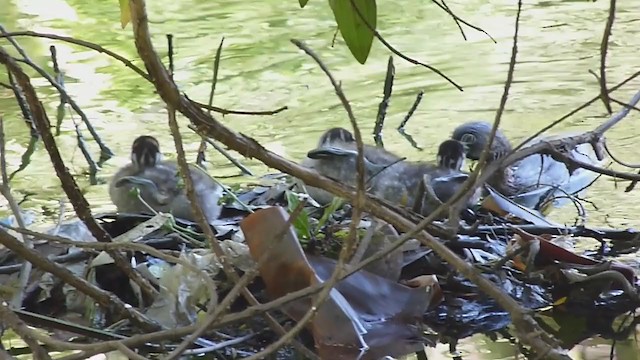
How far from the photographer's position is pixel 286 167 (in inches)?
41.7

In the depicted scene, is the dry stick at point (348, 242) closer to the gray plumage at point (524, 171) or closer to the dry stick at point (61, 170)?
the dry stick at point (61, 170)

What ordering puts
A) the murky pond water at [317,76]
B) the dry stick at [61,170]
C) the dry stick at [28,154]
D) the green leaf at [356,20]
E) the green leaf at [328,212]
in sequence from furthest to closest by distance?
the murky pond water at [317,76] < the dry stick at [28,154] < the green leaf at [328,212] < the dry stick at [61,170] < the green leaf at [356,20]

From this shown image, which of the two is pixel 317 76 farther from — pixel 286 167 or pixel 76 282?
pixel 286 167

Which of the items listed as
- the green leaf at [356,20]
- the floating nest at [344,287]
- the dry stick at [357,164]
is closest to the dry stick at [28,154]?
the floating nest at [344,287]

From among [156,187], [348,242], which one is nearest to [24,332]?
[348,242]

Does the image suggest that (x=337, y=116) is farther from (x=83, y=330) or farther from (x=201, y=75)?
(x=83, y=330)

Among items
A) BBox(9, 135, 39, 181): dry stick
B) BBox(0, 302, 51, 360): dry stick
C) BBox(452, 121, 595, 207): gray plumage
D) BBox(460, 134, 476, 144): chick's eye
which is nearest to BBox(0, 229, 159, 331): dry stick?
BBox(0, 302, 51, 360): dry stick

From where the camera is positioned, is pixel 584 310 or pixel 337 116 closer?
pixel 584 310

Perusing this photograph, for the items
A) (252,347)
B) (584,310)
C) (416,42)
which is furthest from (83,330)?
(416,42)

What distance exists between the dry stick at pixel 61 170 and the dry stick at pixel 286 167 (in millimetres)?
289

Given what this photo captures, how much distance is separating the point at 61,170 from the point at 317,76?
2294 mm

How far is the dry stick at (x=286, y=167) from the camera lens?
0.92m

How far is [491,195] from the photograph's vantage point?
6.63ft

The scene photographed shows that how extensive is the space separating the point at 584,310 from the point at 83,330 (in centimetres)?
67
